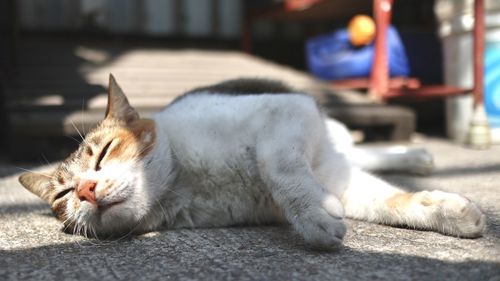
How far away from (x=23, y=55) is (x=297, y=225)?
110 inches

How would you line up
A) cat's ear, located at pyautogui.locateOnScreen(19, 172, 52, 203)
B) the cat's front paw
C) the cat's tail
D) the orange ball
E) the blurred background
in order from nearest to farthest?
the cat's front paw → cat's ear, located at pyautogui.locateOnScreen(19, 172, 52, 203) → the cat's tail → the blurred background → the orange ball

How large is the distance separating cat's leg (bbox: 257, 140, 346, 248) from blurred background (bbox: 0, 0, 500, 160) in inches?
52.0

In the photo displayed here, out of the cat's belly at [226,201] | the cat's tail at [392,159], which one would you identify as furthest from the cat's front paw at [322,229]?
the cat's tail at [392,159]

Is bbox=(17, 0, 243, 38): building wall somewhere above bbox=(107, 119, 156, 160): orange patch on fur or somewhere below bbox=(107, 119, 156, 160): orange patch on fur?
above

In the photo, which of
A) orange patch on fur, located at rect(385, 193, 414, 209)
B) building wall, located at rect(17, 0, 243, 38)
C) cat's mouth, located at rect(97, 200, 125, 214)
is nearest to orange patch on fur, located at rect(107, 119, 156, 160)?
cat's mouth, located at rect(97, 200, 125, 214)

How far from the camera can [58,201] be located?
1.27 m

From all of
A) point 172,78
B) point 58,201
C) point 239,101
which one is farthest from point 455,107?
point 58,201

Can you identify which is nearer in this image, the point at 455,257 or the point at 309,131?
the point at 455,257

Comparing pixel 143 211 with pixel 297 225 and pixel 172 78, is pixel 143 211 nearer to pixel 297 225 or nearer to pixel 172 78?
pixel 297 225

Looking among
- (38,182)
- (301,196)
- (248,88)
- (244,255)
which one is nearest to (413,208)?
(301,196)

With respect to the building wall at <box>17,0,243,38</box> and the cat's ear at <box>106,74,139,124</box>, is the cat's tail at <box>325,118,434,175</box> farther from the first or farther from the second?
the building wall at <box>17,0,243,38</box>

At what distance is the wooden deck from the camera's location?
2295mm

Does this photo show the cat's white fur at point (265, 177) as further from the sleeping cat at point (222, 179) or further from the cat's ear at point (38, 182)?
the cat's ear at point (38, 182)

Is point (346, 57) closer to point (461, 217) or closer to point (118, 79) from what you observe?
point (118, 79)
